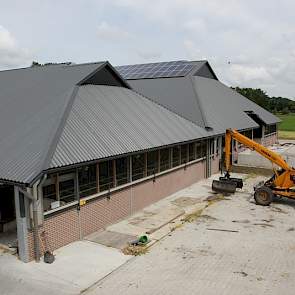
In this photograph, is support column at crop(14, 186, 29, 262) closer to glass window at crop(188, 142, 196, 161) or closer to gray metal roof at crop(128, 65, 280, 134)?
glass window at crop(188, 142, 196, 161)

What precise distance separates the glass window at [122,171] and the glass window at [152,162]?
6.45 feet

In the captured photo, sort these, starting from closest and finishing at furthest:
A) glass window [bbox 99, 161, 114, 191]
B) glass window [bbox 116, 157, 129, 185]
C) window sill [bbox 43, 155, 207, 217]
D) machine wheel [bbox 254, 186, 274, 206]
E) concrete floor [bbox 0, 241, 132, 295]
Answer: concrete floor [bbox 0, 241, 132, 295] < window sill [bbox 43, 155, 207, 217] < glass window [bbox 99, 161, 114, 191] < glass window [bbox 116, 157, 129, 185] < machine wheel [bbox 254, 186, 274, 206]

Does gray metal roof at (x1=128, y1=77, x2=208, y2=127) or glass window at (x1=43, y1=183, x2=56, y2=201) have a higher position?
gray metal roof at (x1=128, y1=77, x2=208, y2=127)

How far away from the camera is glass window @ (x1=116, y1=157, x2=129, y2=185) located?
50.1 ft

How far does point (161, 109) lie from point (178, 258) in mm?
11192

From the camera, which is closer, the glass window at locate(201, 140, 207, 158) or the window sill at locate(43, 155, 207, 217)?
the window sill at locate(43, 155, 207, 217)

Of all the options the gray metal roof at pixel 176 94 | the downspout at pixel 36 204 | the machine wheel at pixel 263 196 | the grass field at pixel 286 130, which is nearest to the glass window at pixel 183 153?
the gray metal roof at pixel 176 94

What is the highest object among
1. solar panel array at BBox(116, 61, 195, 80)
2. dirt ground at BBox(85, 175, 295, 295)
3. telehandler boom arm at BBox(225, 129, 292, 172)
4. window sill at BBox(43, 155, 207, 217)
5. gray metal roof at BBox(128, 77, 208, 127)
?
solar panel array at BBox(116, 61, 195, 80)

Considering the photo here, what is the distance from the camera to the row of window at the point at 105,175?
1222 cm

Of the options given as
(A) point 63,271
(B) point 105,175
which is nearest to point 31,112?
(B) point 105,175

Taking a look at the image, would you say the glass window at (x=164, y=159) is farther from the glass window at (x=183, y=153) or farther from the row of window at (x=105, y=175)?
the glass window at (x=183, y=153)

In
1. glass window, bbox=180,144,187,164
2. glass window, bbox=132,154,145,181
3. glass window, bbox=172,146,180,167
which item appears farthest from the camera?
glass window, bbox=180,144,187,164

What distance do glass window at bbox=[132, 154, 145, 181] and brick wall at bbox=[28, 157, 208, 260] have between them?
1.25 feet

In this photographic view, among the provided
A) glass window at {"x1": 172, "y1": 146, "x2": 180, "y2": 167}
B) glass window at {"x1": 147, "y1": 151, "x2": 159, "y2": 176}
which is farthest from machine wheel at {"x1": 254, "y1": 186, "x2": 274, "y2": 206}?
glass window at {"x1": 147, "y1": 151, "x2": 159, "y2": 176}
